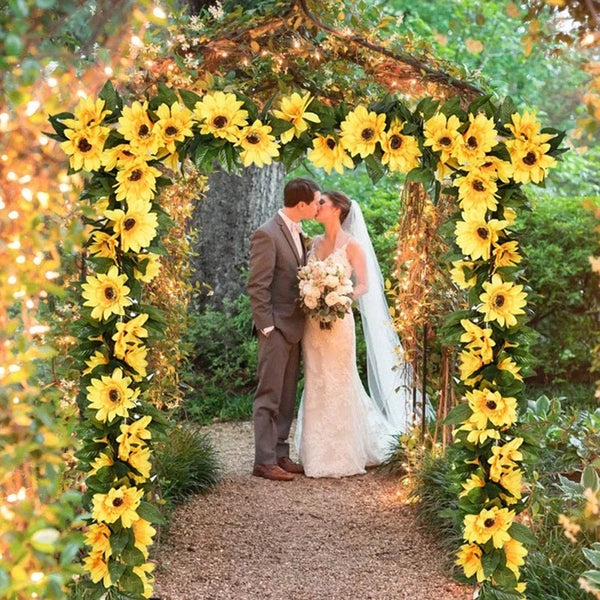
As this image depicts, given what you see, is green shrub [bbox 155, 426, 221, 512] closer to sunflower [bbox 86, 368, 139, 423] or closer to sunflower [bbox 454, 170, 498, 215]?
sunflower [bbox 86, 368, 139, 423]

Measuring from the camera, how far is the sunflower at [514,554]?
3773 millimetres

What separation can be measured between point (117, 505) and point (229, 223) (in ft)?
16.1

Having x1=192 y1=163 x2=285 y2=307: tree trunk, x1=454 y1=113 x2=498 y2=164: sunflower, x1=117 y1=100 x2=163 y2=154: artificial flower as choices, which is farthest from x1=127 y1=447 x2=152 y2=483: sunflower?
x1=192 y1=163 x2=285 y2=307: tree trunk

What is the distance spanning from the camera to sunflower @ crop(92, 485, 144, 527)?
3.68 m

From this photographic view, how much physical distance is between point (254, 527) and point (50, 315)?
59.7 inches

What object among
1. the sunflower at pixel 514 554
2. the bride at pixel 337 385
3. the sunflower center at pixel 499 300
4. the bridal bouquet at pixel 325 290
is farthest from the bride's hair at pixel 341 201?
the sunflower at pixel 514 554

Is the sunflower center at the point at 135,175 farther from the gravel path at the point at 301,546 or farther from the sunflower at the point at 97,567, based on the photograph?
the gravel path at the point at 301,546

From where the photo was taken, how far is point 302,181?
240 inches

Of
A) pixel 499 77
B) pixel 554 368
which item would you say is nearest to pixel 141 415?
pixel 554 368

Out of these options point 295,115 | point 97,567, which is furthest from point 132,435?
point 295,115

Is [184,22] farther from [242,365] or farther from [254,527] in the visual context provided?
[242,365]

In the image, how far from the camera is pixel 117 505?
12.2ft

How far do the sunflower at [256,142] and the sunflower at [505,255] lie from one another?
35.1 inches

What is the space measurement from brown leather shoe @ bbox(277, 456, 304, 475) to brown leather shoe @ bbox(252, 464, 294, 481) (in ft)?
0.45
